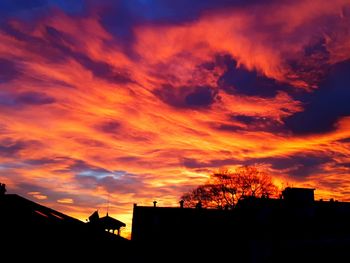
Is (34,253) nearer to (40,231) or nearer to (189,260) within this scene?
(40,231)

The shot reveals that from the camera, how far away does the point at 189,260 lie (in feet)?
98.7

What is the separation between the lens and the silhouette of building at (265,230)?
2542cm

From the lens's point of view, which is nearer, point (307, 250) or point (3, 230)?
point (3, 230)

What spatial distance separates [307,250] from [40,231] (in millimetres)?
21836

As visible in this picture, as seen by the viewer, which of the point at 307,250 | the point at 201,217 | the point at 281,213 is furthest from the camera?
the point at 201,217

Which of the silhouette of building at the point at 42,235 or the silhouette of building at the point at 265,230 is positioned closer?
the silhouette of building at the point at 42,235

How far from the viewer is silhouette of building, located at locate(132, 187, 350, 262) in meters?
25.4

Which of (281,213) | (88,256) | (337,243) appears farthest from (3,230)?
(281,213)

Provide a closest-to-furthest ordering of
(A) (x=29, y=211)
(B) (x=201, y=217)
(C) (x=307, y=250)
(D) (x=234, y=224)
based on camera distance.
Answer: (A) (x=29, y=211)
(C) (x=307, y=250)
(D) (x=234, y=224)
(B) (x=201, y=217)

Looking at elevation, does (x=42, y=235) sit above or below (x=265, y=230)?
below

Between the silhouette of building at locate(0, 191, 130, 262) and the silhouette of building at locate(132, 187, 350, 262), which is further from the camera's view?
the silhouette of building at locate(132, 187, 350, 262)

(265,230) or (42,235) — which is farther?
(265,230)

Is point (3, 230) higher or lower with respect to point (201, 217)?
lower

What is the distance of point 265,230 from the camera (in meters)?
26.9
